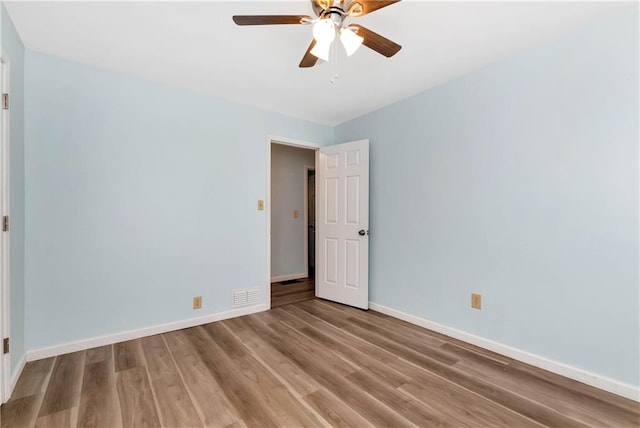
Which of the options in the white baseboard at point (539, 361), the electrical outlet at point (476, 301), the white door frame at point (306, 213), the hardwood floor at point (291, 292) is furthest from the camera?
the white door frame at point (306, 213)

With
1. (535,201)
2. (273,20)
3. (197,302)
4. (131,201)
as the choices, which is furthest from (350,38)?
(197,302)

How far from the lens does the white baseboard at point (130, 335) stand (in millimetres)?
2264

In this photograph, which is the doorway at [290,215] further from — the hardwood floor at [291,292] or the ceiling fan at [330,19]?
the ceiling fan at [330,19]

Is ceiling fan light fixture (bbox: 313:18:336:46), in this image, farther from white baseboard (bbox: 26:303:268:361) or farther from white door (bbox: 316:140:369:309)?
white baseboard (bbox: 26:303:268:361)

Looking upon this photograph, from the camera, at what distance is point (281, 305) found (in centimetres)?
359

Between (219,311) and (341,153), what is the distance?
2273 mm

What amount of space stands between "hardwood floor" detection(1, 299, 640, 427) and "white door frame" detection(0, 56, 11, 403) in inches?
6.0

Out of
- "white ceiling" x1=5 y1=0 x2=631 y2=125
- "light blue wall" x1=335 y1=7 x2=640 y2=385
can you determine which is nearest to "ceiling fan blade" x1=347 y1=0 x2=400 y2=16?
"white ceiling" x1=5 y1=0 x2=631 y2=125

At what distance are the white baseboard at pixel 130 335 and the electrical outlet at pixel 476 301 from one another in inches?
85.3

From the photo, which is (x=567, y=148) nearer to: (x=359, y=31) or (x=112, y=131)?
(x=359, y=31)

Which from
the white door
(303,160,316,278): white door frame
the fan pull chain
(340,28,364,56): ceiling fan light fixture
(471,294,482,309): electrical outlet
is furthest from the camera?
(303,160,316,278): white door frame

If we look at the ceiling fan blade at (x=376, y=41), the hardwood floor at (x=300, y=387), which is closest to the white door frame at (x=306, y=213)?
the hardwood floor at (x=300, y=387)

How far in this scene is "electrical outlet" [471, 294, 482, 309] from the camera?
2502 millimetres

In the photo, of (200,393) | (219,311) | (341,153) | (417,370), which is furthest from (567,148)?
(219,311)
